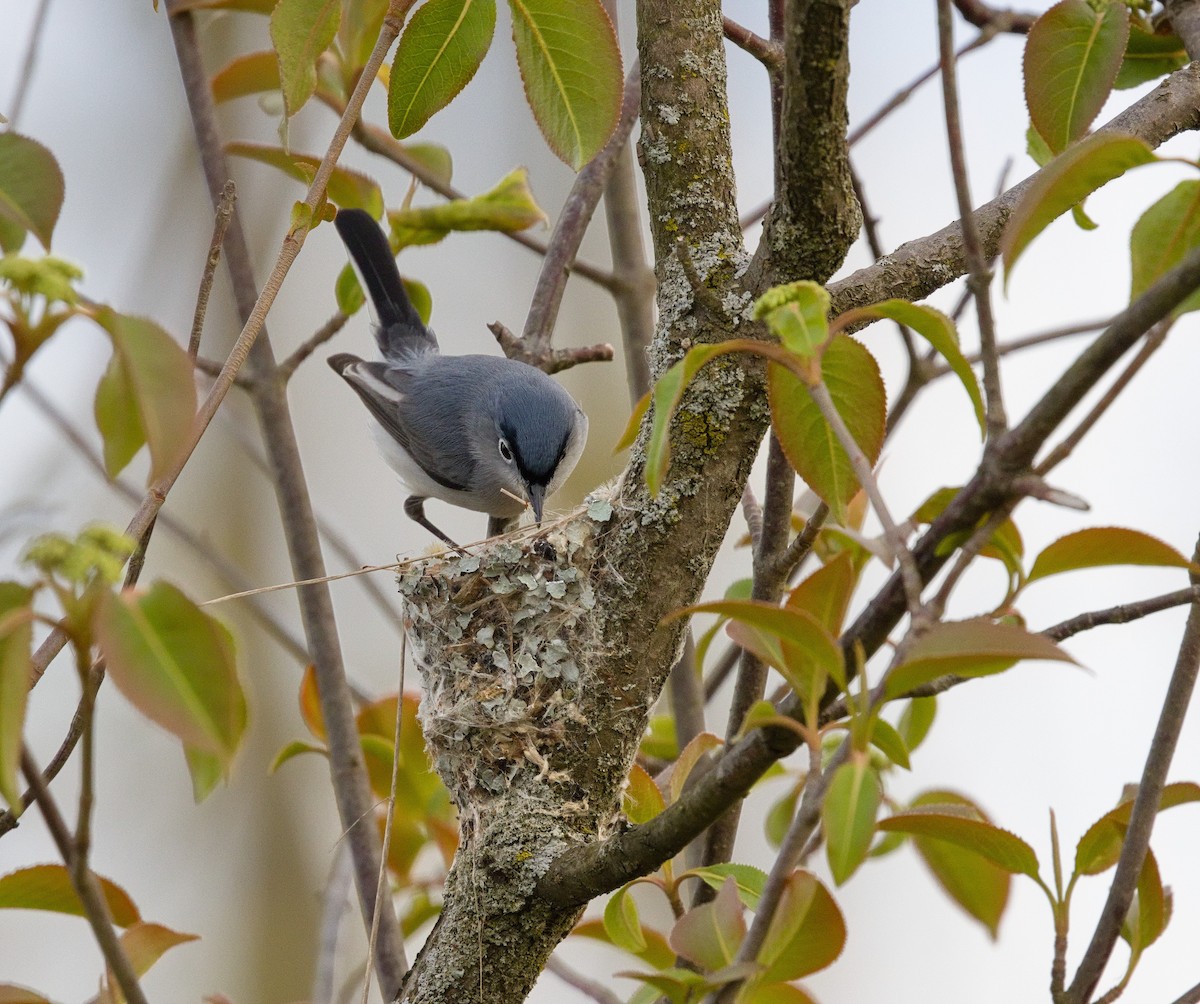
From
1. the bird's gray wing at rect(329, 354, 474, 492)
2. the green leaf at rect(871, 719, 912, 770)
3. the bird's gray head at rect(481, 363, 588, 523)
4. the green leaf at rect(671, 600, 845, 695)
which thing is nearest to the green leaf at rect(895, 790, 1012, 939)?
the green leaf at rect(871, 719, 912, 770)

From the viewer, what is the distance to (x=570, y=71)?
3.70ft

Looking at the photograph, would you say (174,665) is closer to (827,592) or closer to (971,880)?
(827,592)

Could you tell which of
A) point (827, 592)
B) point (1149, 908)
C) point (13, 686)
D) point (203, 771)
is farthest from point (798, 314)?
point (1149, 908)

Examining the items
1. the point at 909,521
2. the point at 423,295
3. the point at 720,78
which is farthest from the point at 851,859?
the point at 423,295

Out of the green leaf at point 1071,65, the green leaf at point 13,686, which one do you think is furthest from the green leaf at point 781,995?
the green leaf at point 1071,65

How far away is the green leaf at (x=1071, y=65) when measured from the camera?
1204mm

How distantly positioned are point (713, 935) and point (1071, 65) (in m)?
0.93

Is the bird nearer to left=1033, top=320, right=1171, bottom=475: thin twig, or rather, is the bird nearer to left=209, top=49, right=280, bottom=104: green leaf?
left=209, top=49, right=280, bottom=104: green leaf

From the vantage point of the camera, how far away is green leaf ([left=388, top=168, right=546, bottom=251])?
211cm

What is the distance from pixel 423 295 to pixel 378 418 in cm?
128

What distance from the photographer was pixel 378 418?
363 centimetres

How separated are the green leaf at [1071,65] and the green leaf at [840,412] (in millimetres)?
462

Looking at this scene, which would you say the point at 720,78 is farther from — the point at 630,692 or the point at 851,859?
the point at 851,859

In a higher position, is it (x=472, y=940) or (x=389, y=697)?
(x=389, y=697)
